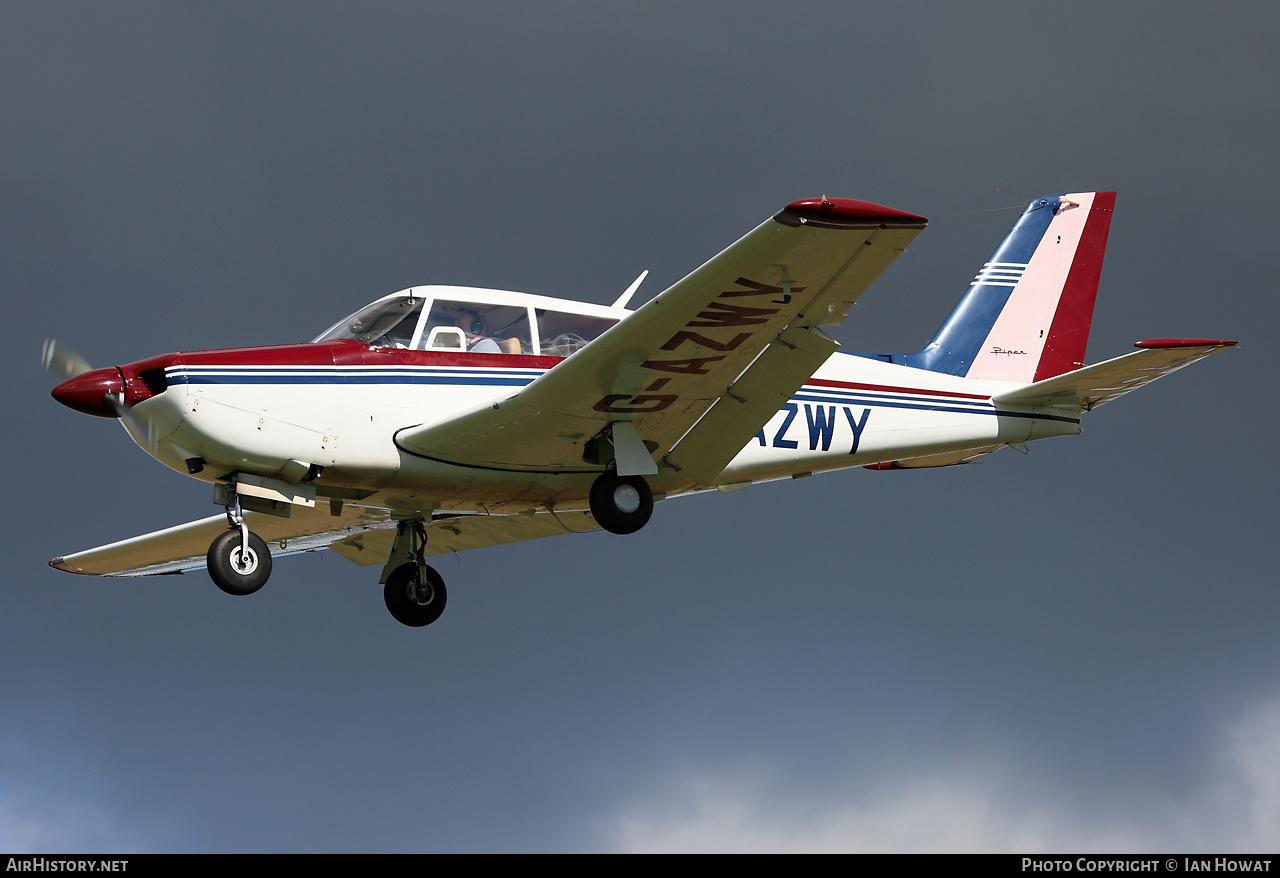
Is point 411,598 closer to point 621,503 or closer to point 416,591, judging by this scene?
point 416,591

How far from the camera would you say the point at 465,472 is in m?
12.1

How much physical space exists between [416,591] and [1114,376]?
743 centimetres

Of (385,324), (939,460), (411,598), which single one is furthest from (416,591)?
(939,460)

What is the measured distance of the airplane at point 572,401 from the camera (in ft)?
34.3

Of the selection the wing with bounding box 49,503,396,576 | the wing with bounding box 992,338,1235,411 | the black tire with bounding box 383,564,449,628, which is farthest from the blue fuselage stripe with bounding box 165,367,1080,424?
the wing with bounding box 49,503,396,576

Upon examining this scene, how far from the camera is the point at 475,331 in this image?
11891 millimetres

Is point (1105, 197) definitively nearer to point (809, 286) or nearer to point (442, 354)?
point (809, 286)

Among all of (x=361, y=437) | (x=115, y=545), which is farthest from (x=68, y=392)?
(x=115, y=545)

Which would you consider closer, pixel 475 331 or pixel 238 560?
pixel 238 560

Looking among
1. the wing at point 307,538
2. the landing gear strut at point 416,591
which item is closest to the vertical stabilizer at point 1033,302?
the wing at point 307,538

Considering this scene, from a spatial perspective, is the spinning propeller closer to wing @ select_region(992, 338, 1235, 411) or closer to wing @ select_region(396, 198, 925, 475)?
wing @ select_region(396, 198, 925, 475)

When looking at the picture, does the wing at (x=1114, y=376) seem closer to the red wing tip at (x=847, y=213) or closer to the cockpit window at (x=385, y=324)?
the red wing tip at (x=847, y=213)
